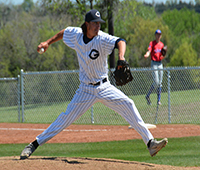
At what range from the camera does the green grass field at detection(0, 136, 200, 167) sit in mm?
5928

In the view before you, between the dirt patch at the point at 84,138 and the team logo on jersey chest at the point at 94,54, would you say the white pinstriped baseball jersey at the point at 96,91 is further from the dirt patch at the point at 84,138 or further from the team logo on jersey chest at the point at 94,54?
the dirt patch at the point at 84,138

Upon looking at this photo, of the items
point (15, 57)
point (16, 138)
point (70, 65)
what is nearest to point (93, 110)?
point (16, 138)

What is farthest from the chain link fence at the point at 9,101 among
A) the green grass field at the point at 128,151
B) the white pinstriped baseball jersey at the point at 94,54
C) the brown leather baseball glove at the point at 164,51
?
the white pinstriped baseball jersey at the point at 94,54

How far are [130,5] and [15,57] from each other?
18312 mm

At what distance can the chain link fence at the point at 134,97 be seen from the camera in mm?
11047

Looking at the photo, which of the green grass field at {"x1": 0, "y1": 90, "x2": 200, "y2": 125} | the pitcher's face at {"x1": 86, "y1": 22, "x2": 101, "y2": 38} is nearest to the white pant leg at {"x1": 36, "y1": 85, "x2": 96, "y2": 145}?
the pitcher's face at {"x1": 86, "y1": 22, "x2": 101, "y2": 38}

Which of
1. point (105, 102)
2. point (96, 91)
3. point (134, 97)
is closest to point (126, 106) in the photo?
point (105, 102)

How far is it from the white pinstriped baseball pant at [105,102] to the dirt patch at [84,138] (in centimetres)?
41

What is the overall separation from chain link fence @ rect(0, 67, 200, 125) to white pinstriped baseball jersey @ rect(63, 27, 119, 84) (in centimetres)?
589

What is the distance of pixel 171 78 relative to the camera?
452 inches

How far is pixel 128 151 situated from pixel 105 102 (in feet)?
7.05

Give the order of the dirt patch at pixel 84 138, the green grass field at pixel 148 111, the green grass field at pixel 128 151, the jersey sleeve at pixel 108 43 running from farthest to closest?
the green grass field at pixel 148 111 → the green grass field at pixel 128 151 → the jersey sleeve at pixel 108 43 → the dirt patch at pixel 84 138

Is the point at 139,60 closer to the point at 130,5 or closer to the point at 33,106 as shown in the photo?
the point at 130,5

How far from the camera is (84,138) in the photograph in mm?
8547
